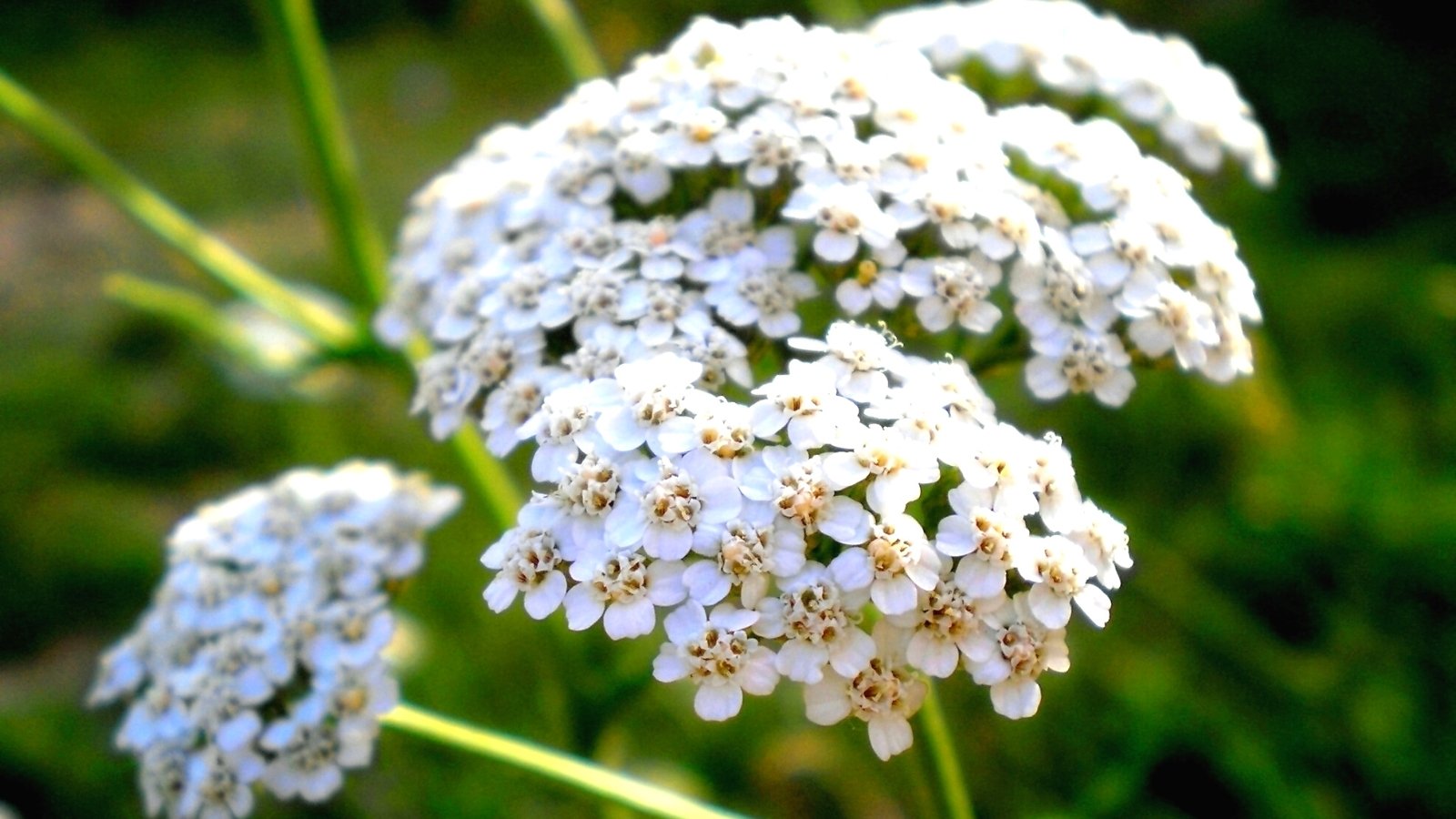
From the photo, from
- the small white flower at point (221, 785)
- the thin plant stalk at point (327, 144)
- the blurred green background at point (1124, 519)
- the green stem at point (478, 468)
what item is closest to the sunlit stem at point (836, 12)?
the blurred green background at point (1124, 519)

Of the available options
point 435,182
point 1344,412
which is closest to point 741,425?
point 435,182

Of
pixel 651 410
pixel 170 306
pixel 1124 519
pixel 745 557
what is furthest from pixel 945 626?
pixel 1124 519

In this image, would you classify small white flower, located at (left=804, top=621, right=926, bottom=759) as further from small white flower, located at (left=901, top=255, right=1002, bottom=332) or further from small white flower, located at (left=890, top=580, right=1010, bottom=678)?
small white flower, located at (left=901, top=255, right=1002, bottom=332)

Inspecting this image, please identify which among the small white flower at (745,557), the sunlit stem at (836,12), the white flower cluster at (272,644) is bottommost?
the white flower cluster at (272,644)

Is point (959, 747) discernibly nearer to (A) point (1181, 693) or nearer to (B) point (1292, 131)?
(A) point (1181, 693)

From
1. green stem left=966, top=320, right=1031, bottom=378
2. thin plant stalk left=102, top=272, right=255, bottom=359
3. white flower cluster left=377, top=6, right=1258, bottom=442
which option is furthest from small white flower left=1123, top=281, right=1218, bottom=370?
thin plant stalk left=102, top=272, right=255, bottom=359

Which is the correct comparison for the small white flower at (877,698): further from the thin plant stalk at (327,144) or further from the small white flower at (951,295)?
the thin plant stalk at (327,144)
